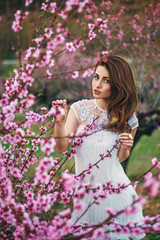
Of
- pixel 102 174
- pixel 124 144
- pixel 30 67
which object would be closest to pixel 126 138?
pixel 124 144

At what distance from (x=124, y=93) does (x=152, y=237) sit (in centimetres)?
173

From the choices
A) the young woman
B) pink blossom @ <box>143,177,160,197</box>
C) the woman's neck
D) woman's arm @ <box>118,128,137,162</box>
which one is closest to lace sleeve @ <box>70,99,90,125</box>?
the young woman

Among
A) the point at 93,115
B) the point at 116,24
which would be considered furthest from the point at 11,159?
the point at 116,24

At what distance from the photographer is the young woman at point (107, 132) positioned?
2.44 metres

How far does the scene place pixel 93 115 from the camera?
8.48 feet

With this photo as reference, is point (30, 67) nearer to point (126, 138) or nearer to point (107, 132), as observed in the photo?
point (126, 138)

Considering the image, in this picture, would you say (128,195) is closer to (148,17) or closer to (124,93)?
(124,93)

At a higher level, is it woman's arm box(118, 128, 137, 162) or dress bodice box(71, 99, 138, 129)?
dress bodice box(71, 99, 138, 129)

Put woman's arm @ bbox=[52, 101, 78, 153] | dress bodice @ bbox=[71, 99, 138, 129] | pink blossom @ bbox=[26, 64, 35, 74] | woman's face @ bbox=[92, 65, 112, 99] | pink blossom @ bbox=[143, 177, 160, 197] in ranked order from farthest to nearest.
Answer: dress bodice @ bbox=[71, 99, 138, 129] → woman's face @ bbox=[92, 65, 112, 99] → woman's arm @ bbox=[52, 101, 78, 153] → pink blossom @ bbox=[26, 64, 35, 74] → pink blossom @ bbox=[143, 177, 160, 197]

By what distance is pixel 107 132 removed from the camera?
2510 millimetres

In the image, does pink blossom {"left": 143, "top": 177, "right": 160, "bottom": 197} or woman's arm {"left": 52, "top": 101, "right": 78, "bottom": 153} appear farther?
woman's arm {"left": 52, "top": 101, "right": 78, "bottom": 153}

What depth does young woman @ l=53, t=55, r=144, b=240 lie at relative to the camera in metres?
2.44

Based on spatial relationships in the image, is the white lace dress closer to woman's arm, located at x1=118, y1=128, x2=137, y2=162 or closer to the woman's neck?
woman's arm, located at x1=118, y1=128, x2=137, y2=162

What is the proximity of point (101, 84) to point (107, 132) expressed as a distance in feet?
1.33
